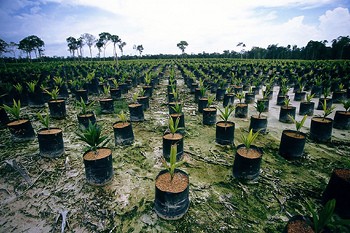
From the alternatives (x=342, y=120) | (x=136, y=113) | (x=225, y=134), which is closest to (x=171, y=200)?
(x=225, y=134)

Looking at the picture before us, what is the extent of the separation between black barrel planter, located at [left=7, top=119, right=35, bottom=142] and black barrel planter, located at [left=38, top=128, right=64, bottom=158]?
1.18m

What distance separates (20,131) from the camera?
4.79 metres

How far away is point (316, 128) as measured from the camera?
4.93 meters

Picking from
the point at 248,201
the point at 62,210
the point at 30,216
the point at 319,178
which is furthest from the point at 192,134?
the point at 30,216

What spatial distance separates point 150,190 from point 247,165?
6.08 feet

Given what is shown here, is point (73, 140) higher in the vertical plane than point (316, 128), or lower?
lower

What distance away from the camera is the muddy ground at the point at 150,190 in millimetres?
Answer: 2580

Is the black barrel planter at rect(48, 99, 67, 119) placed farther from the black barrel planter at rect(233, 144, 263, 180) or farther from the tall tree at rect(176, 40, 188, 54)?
the tall tree at rect(176, 40, 188, 54)

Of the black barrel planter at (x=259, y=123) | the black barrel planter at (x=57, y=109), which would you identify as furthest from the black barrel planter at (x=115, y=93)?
the black barrel planter at (x=259, y=123)

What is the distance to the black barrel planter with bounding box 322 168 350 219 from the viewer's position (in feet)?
8.64

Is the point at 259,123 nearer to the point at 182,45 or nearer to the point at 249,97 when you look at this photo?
the point at 249,97

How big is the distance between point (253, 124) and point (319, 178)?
2.25 meters

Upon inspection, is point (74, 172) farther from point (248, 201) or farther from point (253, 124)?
Result: point (253, 124)

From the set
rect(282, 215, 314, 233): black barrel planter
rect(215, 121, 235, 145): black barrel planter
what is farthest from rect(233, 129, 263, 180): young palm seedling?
rect(282, 215, 314, 233): black barrel planter
